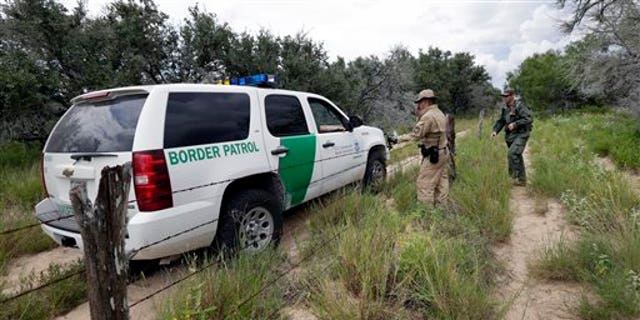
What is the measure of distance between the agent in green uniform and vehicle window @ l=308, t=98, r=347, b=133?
3.25 meters

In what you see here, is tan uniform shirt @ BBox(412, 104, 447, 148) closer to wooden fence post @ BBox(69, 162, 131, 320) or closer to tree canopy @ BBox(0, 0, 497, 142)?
wooden fence post @ BBox(69, 162, 131, 320)

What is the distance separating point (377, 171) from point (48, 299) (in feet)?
15.2

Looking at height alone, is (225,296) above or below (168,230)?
below

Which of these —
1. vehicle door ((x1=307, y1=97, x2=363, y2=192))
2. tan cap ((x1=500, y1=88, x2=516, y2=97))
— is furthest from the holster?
tan cap ((x1=500, y1=88, x2=516, y2=97))

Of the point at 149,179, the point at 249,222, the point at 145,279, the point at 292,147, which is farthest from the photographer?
the point at 292,147

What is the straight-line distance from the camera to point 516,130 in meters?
5.88

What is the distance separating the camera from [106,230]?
147 centimetres

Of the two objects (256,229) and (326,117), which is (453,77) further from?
(256,229)

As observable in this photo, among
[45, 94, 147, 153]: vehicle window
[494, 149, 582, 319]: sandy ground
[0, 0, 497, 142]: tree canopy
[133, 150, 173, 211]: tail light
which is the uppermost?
[0, 0, 497, 142]: tree canopy

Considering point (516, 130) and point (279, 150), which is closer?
point (279, 150)

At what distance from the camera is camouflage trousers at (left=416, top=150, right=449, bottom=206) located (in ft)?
14.6

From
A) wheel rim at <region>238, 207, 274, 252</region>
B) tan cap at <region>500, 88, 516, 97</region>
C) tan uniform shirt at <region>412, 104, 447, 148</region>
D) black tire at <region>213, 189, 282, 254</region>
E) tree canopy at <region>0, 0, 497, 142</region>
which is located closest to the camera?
black tire at <region>213, 189, 282, 254</region>

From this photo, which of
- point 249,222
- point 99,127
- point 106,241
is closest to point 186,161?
point 99,127

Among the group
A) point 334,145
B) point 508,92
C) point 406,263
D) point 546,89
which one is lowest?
point 406,263
